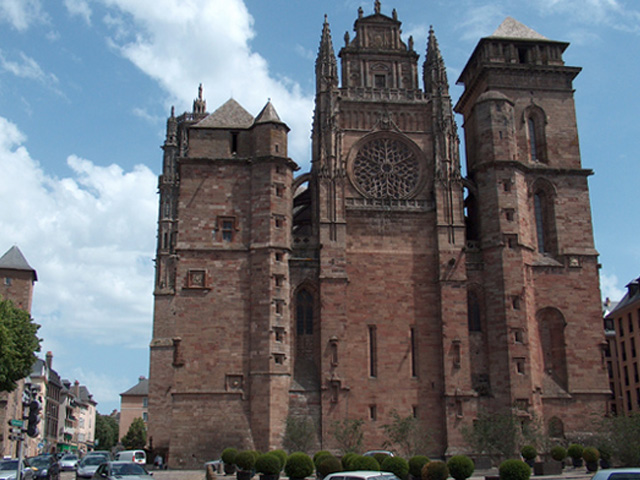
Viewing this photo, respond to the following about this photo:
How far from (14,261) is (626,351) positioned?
5436cm

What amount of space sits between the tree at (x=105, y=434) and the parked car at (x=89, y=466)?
103763mm

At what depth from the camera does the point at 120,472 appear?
21922mm

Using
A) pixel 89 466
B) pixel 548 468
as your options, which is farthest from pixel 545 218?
pixel 89 466

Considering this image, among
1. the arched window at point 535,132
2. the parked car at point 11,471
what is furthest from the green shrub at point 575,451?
the parked car at point 11,471

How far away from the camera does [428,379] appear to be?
134ft

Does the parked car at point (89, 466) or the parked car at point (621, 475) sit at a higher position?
the parked car at point (621, 475)

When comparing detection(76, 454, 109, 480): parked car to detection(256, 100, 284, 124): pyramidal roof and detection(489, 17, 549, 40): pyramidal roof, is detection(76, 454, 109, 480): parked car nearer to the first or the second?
detection(256, 100, 284, 124): pyramidal roof

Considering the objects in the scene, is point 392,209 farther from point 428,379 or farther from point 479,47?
point 479,47

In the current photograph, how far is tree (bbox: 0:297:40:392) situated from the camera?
40.8 meters

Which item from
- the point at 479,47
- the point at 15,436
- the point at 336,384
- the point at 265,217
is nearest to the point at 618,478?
the point at 15,436

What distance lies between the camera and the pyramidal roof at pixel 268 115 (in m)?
43.1

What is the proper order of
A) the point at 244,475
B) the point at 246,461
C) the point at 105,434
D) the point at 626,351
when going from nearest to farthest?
the point at 244,475
the point at 246,461
the point at 626,351
the point at 105,434

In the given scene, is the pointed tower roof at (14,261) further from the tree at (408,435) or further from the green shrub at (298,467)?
the green shrub at (298,467)

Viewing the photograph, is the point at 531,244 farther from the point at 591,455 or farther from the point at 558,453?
the point at 591,455
